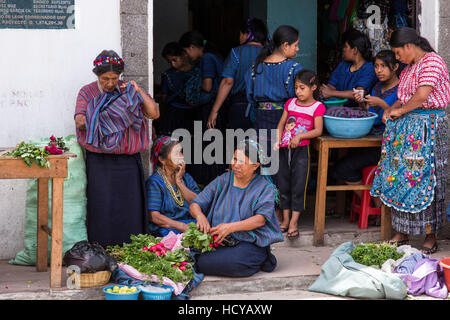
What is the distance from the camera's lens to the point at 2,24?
18.7 feet

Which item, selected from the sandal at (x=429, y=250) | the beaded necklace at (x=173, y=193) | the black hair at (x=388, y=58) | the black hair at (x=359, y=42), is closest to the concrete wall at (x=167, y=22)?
the black hair at (x=359, y=42)

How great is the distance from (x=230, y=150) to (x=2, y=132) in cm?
269

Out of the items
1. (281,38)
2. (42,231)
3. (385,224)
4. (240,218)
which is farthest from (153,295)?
(281,38)

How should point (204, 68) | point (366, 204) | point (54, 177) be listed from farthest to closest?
point (204, 68) → point (366, 204) → point (54, 177)

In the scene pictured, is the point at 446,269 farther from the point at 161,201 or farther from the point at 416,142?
the point at 161,201

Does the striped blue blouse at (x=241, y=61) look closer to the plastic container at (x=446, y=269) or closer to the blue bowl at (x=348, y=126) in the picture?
the blue bowl at (x=348, y=126)

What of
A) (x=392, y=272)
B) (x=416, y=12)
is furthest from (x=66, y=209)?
(x=416, y=12)

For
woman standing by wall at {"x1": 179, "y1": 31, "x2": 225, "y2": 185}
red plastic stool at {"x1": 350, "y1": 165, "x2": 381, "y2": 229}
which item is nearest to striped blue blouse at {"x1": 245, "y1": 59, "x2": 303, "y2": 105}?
red plastic stool at {"x1": 350, "y1": 165, "x2": 381, "y2": 229}

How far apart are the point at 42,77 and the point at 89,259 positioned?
178 cm

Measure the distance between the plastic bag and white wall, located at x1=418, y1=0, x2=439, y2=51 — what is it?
3.73 m

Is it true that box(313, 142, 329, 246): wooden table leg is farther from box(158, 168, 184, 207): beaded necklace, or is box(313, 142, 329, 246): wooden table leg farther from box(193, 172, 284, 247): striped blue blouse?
box(158, 168, 184, 207): beaded necklace

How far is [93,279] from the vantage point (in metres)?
5.00

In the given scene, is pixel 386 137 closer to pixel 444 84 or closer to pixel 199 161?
pixel 444 84

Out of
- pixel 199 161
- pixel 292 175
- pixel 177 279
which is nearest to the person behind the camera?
pixel 177 279
